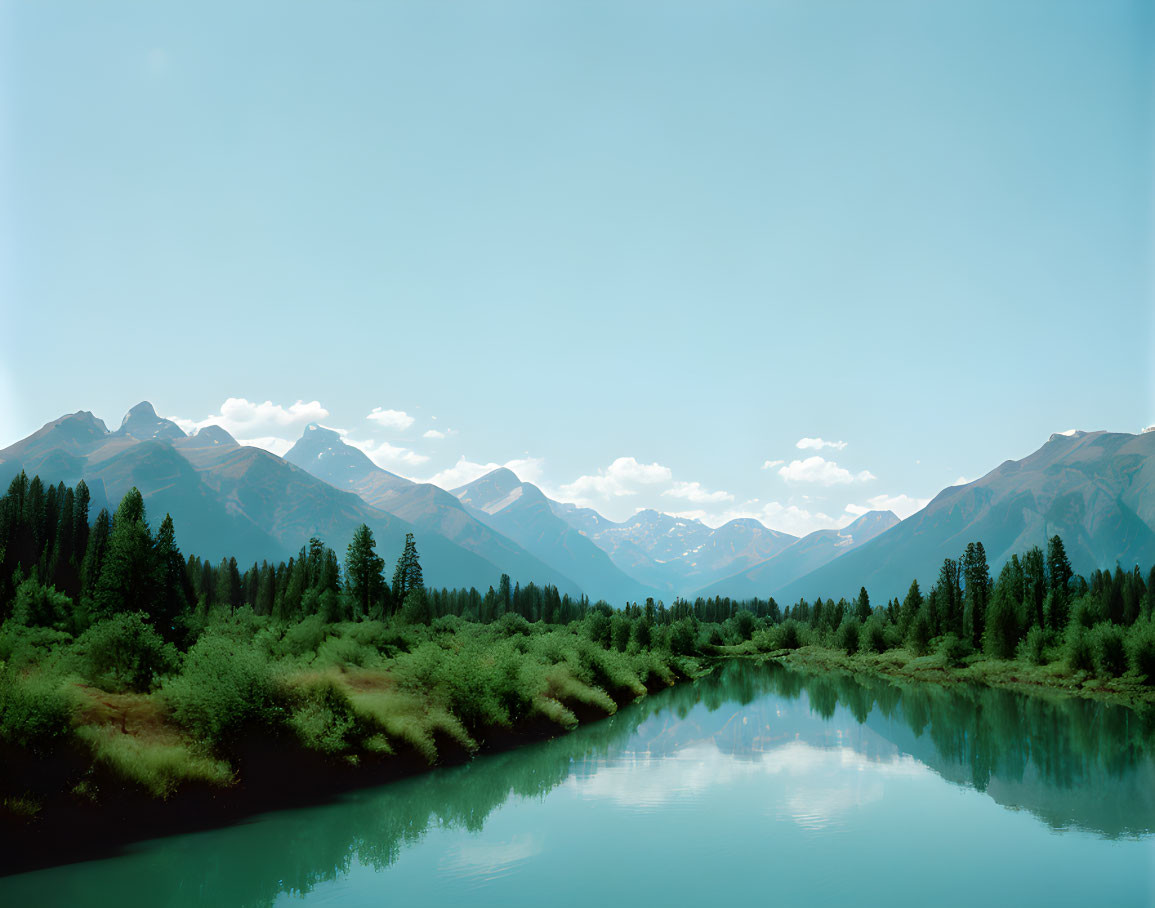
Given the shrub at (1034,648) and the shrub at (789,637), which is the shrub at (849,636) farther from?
the shrub at (1034,648)

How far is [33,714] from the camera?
23.7 metres

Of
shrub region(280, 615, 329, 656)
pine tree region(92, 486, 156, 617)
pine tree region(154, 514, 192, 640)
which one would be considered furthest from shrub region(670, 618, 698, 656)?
pine tree region(92, 486, 156, 617)

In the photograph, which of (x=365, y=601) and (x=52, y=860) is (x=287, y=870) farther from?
(x=365, y=601)

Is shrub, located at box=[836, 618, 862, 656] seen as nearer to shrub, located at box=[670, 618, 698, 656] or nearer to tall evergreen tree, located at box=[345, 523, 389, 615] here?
shrub, located at box=[670, 618, 698, 656]

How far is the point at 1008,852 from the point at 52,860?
31972 millimetres

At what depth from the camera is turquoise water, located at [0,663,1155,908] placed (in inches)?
872

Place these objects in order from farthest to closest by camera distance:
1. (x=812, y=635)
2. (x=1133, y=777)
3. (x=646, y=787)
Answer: (x=812, y=635) → (x=1133, y=777) → (x=646, y=787)

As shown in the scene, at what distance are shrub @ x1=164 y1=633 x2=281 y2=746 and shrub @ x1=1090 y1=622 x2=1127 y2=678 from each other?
82.4 metres

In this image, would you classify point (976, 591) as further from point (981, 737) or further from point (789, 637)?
point (981, 737)

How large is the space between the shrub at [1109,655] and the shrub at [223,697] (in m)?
82.4

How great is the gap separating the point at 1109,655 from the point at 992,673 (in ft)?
58.0

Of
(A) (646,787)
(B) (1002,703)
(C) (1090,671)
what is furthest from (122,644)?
(C) (1090,671)

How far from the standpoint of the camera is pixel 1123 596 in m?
123

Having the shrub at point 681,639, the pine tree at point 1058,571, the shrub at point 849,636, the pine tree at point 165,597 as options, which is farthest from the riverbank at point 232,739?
the pine tree at point 1058,571
